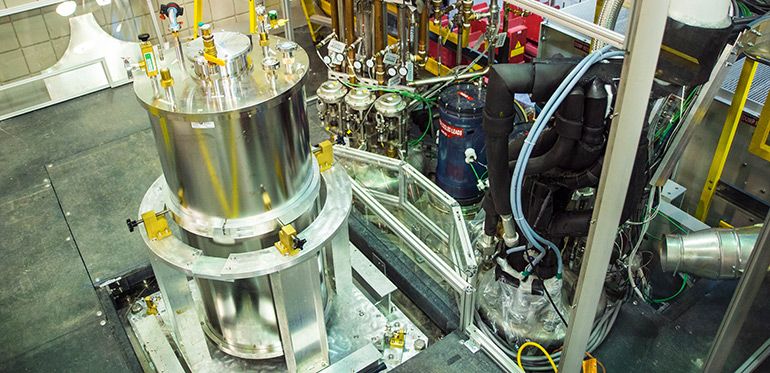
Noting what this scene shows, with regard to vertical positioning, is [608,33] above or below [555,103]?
above

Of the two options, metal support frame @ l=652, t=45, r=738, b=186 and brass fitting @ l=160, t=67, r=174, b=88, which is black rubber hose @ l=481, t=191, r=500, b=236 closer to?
metal support frame @ l=652, t=45, r=738, b=186

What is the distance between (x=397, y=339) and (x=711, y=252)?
3.81 ft

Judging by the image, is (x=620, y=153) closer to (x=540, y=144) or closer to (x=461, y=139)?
(x=540, y=144)

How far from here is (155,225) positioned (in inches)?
72.4

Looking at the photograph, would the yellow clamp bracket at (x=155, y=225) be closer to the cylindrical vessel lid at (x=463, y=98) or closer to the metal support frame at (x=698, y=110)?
the cylindrical vessel lid at (x=463, y=98)

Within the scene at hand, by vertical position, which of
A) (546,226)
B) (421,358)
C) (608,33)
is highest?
(608,33)

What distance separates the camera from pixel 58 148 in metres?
3.33

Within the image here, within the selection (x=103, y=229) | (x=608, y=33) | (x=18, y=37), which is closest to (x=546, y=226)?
(x=608, y=33)

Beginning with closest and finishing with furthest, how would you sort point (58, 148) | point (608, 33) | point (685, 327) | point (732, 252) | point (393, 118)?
point (608, 33)
point (732, 252)
point (685, 327)
point (393, 118)
point (58, 148)

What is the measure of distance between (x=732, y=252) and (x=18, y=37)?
3858 millimetres

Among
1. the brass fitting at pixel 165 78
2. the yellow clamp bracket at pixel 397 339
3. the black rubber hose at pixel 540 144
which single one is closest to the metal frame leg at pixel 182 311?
the brass fitting at pixel 165 78

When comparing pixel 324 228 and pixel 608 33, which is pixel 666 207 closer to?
pixel 608 33

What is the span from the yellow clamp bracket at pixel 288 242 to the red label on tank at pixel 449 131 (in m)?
1.26

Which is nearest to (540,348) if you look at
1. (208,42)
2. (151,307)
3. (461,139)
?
(461,139)
